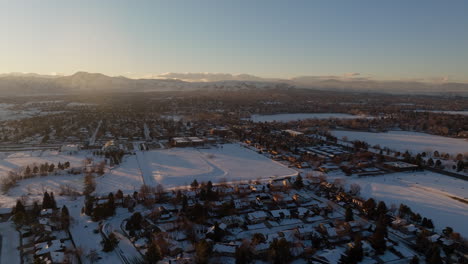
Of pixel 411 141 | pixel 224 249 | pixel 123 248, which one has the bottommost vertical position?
pixel 123 248

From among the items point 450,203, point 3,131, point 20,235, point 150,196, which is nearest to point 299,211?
point 150,196

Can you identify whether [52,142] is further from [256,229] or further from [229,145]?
[256,229]

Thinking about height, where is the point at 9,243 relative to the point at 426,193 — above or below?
below

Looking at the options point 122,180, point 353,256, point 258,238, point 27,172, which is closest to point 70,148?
point 27,172

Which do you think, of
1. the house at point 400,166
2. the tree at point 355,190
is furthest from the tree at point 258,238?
the house at point 400,166

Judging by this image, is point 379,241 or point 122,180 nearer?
point 379,241

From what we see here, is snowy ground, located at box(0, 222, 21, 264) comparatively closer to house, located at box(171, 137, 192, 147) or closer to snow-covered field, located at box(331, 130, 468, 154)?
house, located at box(171, 137, 192, 147)

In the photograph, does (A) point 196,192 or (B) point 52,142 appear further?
(B) point 52,142

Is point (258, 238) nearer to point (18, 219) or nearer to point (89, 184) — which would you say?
point (18, 219)

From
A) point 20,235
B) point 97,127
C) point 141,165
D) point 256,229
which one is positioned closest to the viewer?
point 20,235
